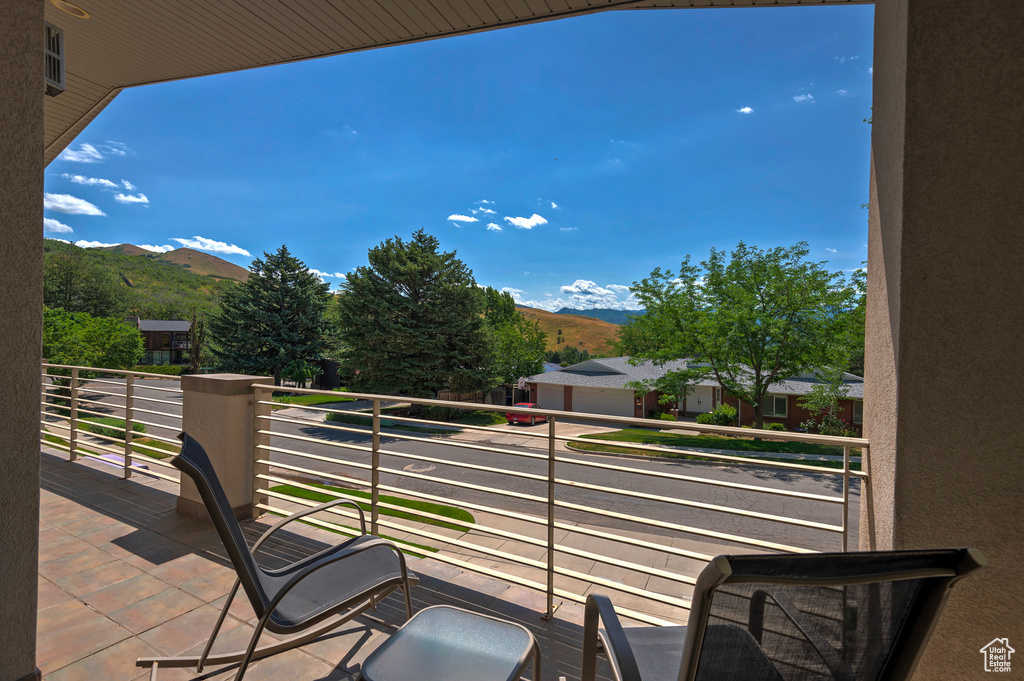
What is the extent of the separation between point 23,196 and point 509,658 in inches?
89.9

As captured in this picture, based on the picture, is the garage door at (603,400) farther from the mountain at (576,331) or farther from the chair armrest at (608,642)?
the mountain at (576,331)

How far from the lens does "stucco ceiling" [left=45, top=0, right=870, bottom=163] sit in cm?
304

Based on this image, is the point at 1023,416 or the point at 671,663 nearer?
the point at 671,663

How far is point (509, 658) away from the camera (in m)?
1.46

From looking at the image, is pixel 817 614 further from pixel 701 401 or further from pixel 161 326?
pixel 161 326

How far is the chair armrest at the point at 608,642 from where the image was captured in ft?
3.98

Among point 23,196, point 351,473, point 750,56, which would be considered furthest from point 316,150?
point 23,196

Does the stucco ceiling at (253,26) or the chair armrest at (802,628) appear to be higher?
the stucco ceiling at (253,26)

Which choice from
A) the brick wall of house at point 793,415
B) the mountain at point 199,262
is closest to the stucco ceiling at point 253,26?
the brick wall of house at point 793,415

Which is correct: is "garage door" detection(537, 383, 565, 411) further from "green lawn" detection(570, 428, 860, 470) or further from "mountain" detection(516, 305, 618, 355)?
"mountain" detection(516, 305, 618, 355)

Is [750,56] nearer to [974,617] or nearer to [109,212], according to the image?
[974,617]

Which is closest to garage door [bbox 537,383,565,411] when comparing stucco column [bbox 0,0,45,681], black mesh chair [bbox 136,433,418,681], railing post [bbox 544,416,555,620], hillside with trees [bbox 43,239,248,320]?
hillside with trees [bbox 43,239,248,320]

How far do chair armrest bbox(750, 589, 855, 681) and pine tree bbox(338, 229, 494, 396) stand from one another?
83.7ft

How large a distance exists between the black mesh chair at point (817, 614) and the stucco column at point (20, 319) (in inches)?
85.9
